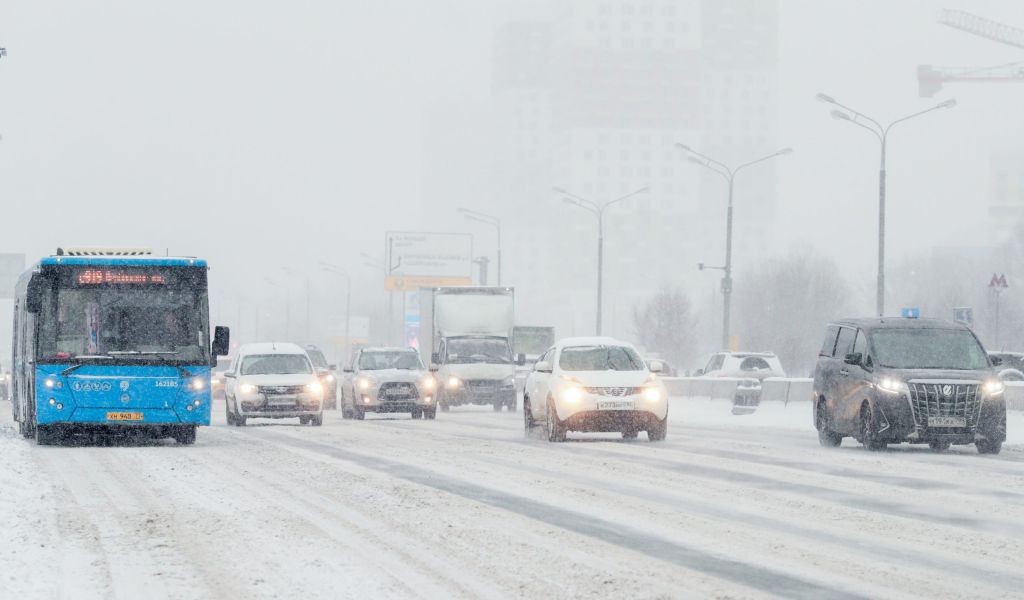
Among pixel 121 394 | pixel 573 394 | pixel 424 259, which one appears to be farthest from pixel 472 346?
pixel 424 259

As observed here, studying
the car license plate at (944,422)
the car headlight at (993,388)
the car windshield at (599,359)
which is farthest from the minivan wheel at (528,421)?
the car headlight at (993,388)

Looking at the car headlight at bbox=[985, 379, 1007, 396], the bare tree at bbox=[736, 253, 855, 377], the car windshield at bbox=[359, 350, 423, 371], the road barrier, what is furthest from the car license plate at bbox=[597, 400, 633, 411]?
the bare tree at bbox=[736, 253, 855, 377]

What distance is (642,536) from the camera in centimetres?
1264

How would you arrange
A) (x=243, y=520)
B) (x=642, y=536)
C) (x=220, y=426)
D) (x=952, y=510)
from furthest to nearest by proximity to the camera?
(x=220, y=426) < (x=952, y=510) < (x=243, y=520) < (x=642, y=536)

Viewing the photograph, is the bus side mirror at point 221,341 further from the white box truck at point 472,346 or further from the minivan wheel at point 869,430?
the white box truck at point 472,346

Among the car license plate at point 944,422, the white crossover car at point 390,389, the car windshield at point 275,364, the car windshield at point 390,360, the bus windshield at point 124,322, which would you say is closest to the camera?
the car license plate at point 944,422

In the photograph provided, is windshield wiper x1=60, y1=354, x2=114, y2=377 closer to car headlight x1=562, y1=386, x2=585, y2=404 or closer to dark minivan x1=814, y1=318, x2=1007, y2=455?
car headlight x1=562, y1=386, x2=585, y2=404

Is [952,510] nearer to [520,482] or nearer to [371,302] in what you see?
[520,482]

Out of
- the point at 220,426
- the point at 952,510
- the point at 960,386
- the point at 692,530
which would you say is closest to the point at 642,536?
the point at 692,530

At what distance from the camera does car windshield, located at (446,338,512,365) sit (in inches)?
1939

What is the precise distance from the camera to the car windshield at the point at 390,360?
40.9m

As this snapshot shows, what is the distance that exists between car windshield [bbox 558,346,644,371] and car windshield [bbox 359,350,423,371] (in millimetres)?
13256

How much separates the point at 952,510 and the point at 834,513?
1.12m

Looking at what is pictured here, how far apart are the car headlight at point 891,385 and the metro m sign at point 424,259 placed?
87.4m
